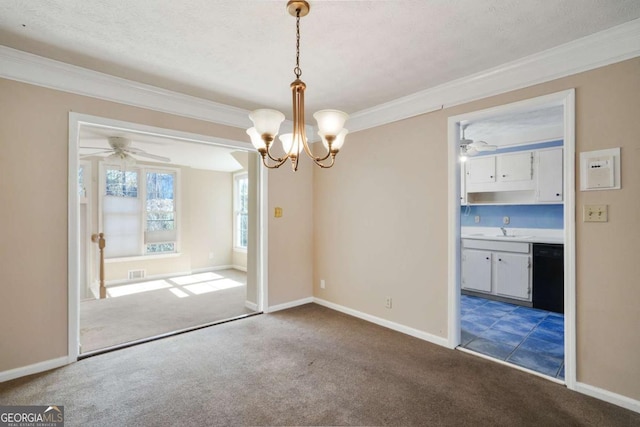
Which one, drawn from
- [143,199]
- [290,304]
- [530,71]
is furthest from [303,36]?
[143,199]

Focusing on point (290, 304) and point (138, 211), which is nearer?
point (290, 304)

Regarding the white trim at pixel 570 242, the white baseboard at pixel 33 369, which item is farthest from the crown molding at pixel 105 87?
the white trim at pixel 570 242

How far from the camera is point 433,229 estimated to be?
313cm

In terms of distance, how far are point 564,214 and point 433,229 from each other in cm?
107

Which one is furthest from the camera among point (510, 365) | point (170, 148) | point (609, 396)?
point (170, 148)

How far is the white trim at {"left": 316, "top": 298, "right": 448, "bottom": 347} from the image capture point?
311cm

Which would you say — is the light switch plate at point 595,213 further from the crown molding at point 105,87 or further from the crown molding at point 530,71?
the crown molding at point 105,87

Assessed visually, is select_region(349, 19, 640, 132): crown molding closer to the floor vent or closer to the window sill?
the window sill

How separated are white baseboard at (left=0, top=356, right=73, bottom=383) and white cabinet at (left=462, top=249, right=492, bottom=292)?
502 centimetres

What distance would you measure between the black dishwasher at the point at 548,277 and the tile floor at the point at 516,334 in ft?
0.43

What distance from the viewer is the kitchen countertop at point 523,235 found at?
4312 mm

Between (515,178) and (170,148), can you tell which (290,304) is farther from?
(515,178)

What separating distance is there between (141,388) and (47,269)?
131 centimetres

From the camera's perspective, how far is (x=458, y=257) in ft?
9.86
